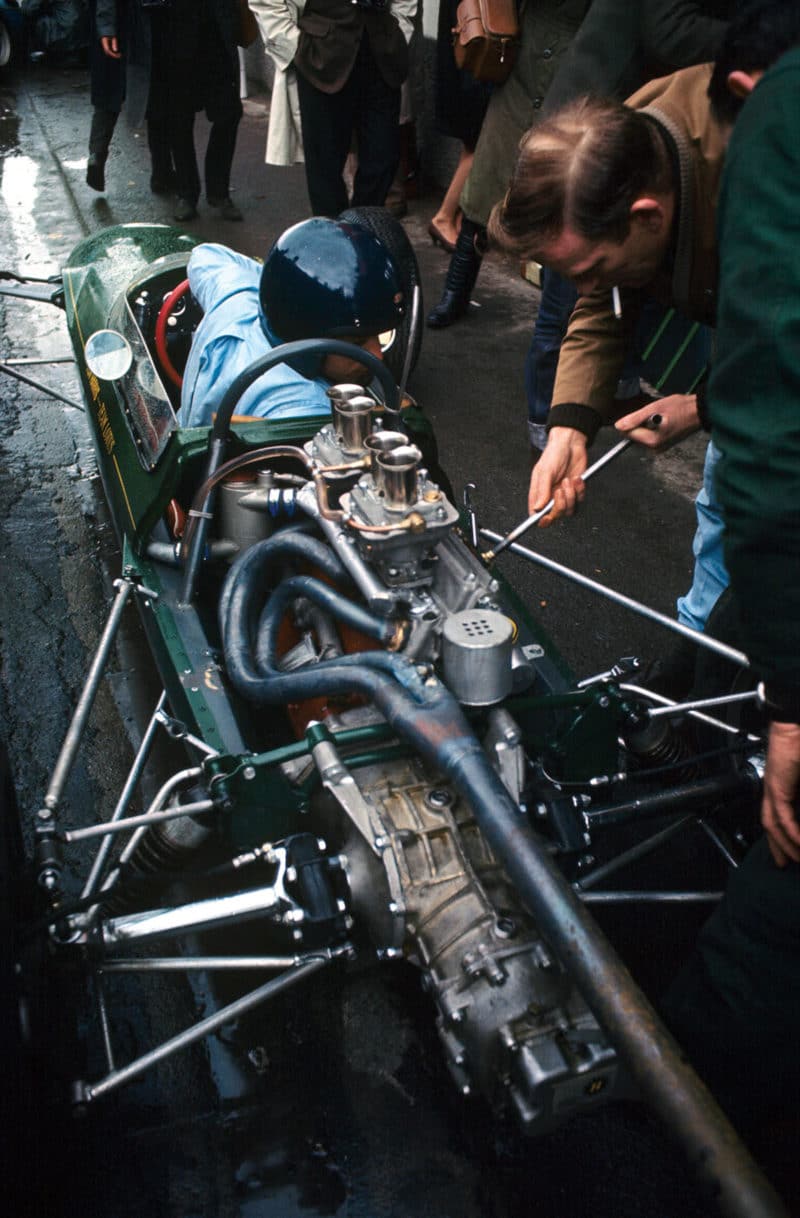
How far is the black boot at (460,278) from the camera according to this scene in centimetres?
526

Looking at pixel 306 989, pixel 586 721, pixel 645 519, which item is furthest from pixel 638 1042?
pixel 645 519

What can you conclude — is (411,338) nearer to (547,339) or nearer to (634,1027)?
(547,339)

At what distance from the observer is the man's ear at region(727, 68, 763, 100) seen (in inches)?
75.5

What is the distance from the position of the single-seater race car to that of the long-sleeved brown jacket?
43cm

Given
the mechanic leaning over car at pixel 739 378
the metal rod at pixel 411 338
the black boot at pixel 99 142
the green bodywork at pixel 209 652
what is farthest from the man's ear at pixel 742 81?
the black boot at pixel 99 142

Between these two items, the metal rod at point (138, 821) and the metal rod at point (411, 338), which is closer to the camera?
the metal rod at point (138, 821)

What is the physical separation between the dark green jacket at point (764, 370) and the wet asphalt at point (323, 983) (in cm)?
117

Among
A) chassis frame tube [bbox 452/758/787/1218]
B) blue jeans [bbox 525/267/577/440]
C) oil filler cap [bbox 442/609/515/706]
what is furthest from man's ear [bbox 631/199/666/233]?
blue jeans [bbox 525/267/577/440]

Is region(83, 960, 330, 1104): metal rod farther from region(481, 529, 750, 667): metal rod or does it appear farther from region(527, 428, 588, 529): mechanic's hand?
region(527, 428, 588, 529): mechanic's hand

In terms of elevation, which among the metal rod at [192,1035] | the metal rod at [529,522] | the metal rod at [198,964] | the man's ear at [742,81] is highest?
the man's ear at [742,81]

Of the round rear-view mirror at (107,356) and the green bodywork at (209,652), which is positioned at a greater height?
the round rear-view mirror at (107,356)

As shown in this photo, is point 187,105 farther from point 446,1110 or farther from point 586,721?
point 446,1110

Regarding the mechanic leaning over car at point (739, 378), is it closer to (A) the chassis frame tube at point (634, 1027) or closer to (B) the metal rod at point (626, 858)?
(B) the metal rod at point (626, 858)

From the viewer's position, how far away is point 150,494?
2.74m
